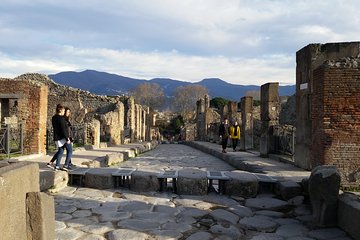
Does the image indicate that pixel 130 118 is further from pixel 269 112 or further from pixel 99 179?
pixel 99 179

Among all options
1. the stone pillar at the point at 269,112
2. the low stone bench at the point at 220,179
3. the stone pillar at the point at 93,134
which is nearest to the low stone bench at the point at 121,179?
the low stone bench at the point at 220,179

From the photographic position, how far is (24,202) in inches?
122

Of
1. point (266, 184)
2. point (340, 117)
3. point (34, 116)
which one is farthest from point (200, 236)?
point (34, 116)

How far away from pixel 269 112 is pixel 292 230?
10.2m

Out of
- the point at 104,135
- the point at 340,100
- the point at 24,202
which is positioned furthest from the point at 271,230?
the point at 104,135

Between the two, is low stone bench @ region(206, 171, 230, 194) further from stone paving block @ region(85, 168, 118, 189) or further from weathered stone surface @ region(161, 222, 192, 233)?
weathered stone surface @ region(161, 222, 192, 233)

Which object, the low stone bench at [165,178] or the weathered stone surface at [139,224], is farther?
the low stone bench at [165,178]

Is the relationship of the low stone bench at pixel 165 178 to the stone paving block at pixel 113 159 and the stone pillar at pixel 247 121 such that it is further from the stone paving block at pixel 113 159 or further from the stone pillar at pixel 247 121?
the stone pillar at pixel 247 121

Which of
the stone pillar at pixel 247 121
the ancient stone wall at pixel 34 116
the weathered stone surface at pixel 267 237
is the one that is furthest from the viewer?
the stone pillar at pixel 247 121

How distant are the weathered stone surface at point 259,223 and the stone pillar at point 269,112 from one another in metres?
9.10

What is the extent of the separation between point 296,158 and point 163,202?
5787 mm

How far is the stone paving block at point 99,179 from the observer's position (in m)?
7.51

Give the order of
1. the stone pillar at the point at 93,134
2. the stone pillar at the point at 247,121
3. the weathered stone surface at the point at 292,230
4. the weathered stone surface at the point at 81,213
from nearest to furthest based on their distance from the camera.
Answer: the weathered stone surface at the point at 292,230
the weathered stone surface at the point at 81,213
the stone pillar at the point at 247,121
the stone pillar at the point at 93,134

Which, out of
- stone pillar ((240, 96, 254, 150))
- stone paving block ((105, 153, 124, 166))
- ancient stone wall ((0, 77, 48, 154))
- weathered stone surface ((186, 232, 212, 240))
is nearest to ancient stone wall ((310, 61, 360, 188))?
weathered stone surface ((186, 232, 212, 240))
